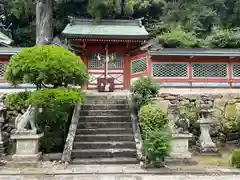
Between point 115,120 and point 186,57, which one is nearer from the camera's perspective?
point 115,120

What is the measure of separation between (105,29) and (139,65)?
3300mm

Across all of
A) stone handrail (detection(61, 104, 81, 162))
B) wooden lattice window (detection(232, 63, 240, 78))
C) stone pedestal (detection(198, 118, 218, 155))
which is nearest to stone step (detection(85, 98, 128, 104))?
stone handrail (detection(61, 104, 81, 162))

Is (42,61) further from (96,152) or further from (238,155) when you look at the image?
(238,155)

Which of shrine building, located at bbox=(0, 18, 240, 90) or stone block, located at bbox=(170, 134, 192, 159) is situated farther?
shrine building, located at bbox=(0, 18, 240, 90)

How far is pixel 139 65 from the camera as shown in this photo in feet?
44.0

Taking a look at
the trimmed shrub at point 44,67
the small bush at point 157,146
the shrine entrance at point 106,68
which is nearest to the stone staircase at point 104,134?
the small bush at point 157,146

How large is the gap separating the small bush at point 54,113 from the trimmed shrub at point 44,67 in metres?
0.42

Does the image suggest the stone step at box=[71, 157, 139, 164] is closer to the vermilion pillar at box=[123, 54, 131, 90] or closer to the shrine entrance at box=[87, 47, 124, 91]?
the shrine entrance at box=[87, 47, 124, 91]

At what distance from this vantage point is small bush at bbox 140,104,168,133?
333 inches

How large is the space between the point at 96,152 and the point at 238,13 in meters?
18.0

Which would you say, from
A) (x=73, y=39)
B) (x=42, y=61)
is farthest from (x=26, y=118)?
(x=73, y=39)

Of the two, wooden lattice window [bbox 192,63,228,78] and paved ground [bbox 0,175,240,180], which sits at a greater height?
wooden lattice window [bbox 192,63,228,78]

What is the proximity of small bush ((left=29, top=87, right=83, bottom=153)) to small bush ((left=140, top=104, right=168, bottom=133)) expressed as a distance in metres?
2.13

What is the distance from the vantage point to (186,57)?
12023 millimetres
